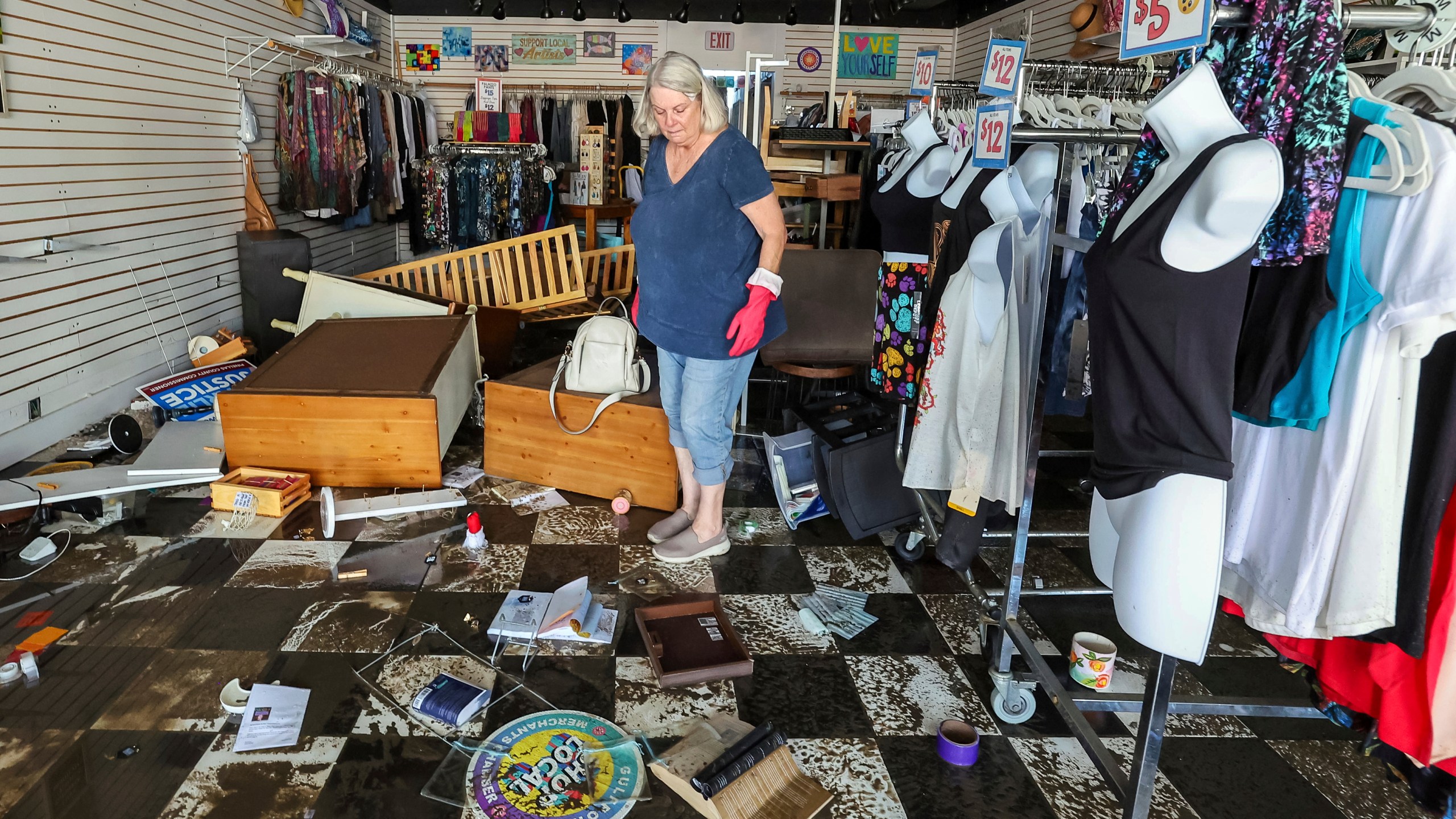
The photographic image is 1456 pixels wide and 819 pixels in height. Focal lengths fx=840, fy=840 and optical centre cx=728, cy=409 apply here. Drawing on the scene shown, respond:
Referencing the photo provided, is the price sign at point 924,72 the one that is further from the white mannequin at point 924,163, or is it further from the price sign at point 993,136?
the price sign at point 993,136

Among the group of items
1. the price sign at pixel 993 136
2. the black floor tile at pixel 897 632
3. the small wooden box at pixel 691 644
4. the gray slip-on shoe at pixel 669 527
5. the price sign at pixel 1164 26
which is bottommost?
the black floor tile at pixel 897 632

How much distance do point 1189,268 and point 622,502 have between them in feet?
8.21

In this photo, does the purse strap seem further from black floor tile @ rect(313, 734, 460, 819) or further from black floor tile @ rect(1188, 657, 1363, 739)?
black floor tile @ rect(1188, 657, 1363, 739)

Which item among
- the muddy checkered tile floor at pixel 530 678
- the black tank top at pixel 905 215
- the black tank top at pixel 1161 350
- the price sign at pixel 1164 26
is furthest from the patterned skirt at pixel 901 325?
the black tank top at pixel 1161 350

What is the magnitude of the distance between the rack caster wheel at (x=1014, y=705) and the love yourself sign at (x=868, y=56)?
905cm

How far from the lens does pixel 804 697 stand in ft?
7.63

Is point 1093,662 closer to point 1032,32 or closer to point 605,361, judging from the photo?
point 605,361

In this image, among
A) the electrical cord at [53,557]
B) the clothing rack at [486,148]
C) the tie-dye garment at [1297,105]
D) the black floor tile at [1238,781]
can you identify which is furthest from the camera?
the clothing rack at [486,148]

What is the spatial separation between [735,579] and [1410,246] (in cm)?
214

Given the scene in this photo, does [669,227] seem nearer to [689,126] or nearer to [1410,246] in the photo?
[689,126]

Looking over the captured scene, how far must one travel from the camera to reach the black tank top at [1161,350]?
1.28 meters

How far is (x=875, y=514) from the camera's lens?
3236mm

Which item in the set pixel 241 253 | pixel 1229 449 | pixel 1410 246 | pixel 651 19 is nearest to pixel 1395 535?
pixel 1229 449

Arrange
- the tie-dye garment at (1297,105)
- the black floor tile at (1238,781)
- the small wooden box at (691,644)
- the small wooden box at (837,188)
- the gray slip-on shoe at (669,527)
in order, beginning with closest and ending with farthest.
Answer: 1. the tie-dye garment at (1297,105)
2. the black floor tile at (1238,781)
3. the small wooden box at (691,644)
4. the gray slip-on shoe at (669,527)
5. the small wooden box at (837,188)
